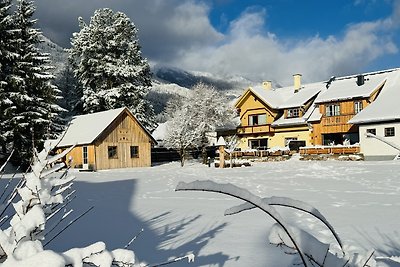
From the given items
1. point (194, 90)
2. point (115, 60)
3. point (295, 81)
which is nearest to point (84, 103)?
point (115, 60)

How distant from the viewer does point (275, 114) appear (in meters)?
37.9

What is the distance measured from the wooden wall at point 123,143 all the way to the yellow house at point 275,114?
37.3 feet

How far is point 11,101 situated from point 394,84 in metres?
29.5

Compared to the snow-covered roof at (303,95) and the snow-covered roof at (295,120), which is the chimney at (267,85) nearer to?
the snow-covered roof at (303,95)

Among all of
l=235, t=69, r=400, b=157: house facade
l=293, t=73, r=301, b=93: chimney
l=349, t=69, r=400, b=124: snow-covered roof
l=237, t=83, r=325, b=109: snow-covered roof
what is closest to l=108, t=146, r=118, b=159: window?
l=235, t=69, r=400, b=157: house facade

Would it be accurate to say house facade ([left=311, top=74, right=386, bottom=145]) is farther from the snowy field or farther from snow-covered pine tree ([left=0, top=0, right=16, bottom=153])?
snow-covered pine tree ([left=0, top=0, right=16, bottom=153])

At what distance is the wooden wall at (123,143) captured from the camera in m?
29.5

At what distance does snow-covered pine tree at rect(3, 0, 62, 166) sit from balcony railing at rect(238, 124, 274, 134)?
1773cm

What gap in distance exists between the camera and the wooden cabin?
2920 centimetres

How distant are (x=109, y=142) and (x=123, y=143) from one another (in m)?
1.27

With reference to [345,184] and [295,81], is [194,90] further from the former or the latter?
[345,184]

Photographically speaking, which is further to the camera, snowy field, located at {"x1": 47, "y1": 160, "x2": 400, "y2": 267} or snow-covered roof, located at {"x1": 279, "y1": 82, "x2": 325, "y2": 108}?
snow-covered roof, located at {"x1": 279, "y1": 82, "x2": 325, "y2": 108}

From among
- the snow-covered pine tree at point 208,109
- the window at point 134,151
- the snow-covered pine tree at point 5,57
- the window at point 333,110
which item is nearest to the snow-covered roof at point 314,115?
the window at point 333,110

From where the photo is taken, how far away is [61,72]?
51.2 metres
